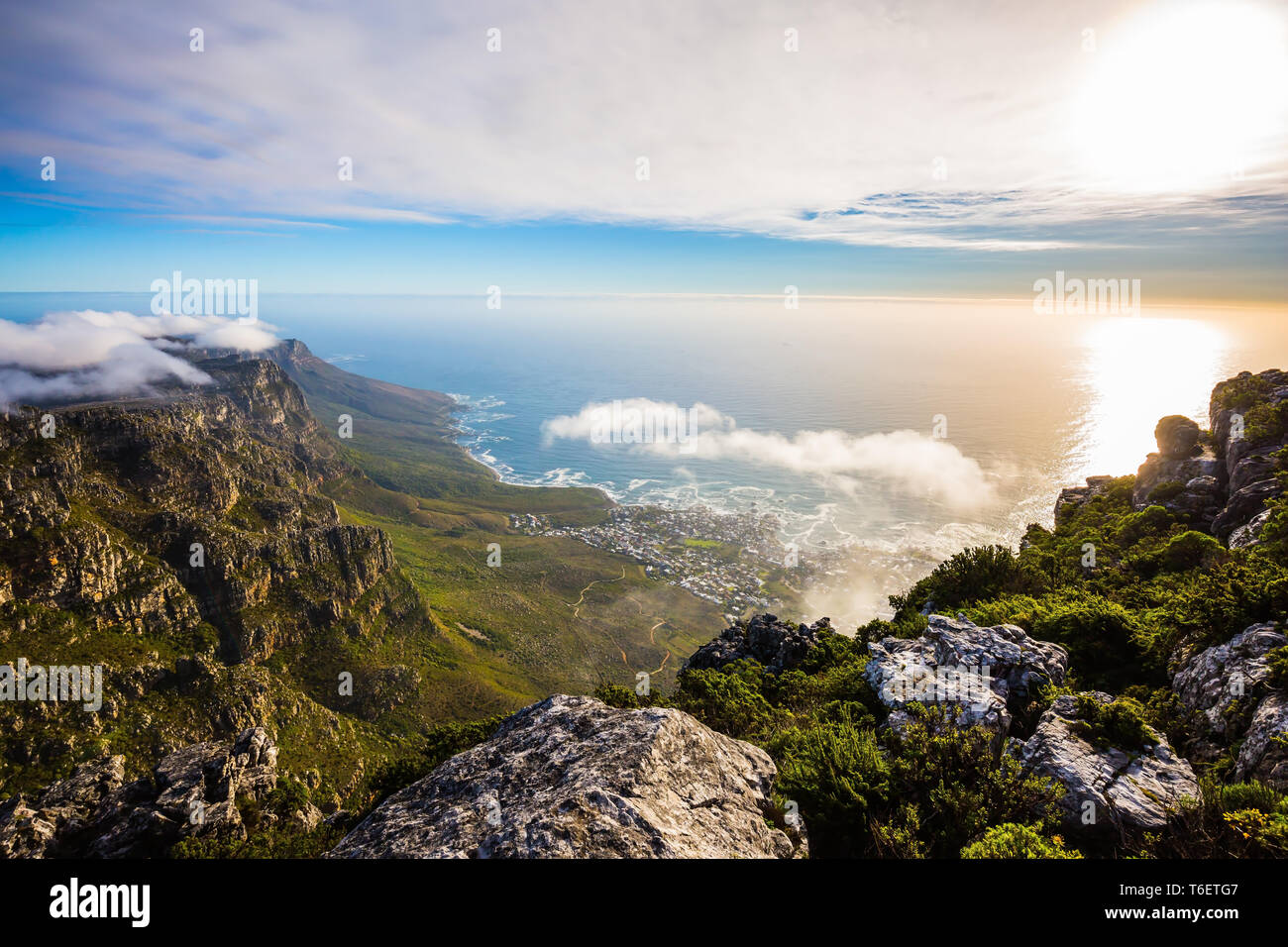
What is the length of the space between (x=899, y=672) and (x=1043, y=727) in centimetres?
598

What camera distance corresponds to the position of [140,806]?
2833 cm

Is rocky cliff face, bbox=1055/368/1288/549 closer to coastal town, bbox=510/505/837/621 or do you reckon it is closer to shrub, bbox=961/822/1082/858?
shrub, bbox=961/822/1082/858

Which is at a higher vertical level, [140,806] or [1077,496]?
[1077,496]

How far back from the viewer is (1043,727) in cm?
1617

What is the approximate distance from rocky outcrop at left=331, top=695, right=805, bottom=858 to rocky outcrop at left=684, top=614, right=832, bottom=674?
88.3 ft

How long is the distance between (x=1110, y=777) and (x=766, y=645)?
3052 cm

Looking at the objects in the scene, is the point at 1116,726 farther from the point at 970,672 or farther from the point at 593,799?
the point at 593,799

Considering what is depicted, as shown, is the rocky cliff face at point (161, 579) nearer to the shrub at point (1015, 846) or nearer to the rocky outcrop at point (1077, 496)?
the shrub at point (1015, 846)

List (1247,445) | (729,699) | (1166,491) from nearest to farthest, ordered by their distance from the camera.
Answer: (729,699) < (1247,445) < (1166,491)

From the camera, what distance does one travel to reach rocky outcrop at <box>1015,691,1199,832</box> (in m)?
12.8

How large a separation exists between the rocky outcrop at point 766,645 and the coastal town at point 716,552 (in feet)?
280

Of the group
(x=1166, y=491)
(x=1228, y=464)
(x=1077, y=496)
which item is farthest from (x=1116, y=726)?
(x=1077, y=496)

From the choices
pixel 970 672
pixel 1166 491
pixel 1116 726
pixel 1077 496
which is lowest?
pixel 970 672

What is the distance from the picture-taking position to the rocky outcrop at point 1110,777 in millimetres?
12844
